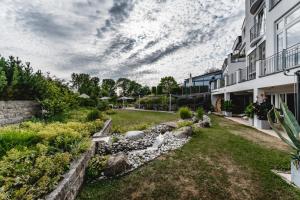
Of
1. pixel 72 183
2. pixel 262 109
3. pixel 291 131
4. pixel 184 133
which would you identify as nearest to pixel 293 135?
pixel 291 131

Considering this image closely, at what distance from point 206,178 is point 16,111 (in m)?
11.1

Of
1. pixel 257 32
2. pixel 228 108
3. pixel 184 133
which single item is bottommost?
pixel 184 133

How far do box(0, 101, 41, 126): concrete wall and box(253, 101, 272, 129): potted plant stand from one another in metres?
14.4

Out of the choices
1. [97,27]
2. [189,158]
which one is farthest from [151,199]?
[97,27]

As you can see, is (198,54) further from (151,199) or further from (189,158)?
(151,199)

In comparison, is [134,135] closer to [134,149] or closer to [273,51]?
[134,149]

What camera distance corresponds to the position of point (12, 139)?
19.0 ft

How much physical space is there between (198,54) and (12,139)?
21584mm

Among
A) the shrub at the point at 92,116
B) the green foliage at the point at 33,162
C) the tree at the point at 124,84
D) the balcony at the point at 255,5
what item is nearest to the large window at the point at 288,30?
the balcony at the point at 255,5

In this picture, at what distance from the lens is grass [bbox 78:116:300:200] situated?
4.45 metres

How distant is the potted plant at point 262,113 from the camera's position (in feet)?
38.5

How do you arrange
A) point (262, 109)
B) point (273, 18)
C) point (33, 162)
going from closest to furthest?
point (33, 162)
point (262, 109)
point (273, 18)

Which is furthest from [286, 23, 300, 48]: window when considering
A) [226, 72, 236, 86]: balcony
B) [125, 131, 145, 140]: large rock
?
[125, 131, 145, 140]: large rock

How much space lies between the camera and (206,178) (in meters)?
5.18
